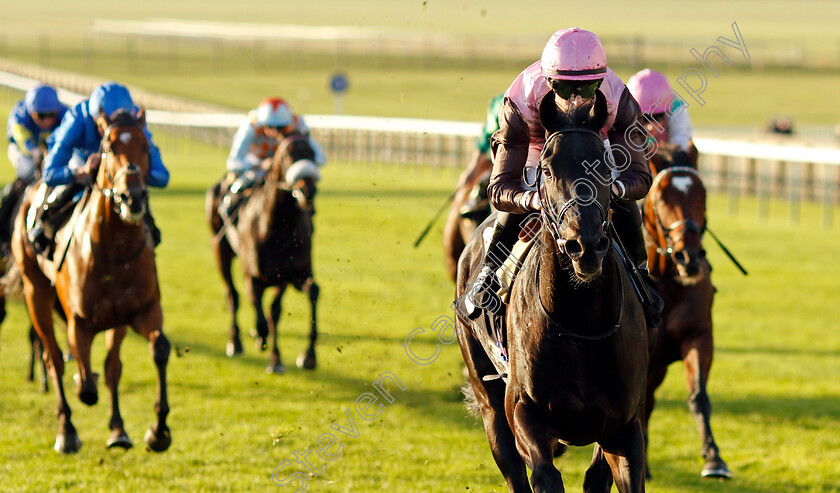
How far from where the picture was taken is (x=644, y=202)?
611 centimetres

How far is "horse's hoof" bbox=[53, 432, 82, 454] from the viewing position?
6547 millimetres

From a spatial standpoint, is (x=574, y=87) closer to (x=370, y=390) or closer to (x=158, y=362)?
(x=158, y=362)

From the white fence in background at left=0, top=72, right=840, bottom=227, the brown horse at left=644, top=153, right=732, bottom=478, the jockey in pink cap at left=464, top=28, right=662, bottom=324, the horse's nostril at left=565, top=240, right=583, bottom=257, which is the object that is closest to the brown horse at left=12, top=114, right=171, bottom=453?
the jockey in pink cap at left=464, top=28, right=662, bottom=324

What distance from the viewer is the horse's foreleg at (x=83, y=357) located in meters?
6.36

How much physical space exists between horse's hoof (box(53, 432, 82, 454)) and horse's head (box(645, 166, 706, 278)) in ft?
12.0

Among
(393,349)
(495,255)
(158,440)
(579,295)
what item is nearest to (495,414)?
(495,255)

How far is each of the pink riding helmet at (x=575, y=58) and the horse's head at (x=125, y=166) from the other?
295 cm

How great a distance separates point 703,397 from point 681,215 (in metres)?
1.04

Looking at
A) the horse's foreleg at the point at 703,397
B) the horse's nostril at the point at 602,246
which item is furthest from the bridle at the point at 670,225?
the horse's nostril at the point at 602,246

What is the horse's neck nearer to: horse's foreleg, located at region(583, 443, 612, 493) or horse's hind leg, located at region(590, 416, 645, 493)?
horse's hind leg, located at region(590, 416, 645, 493)

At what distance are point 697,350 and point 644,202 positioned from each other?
878 millimetres

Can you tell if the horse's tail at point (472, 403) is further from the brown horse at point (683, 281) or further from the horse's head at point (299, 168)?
the horse's head at point (299, 168)

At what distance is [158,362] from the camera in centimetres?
638

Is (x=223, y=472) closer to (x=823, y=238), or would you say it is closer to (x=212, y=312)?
(x=212, y=312)
